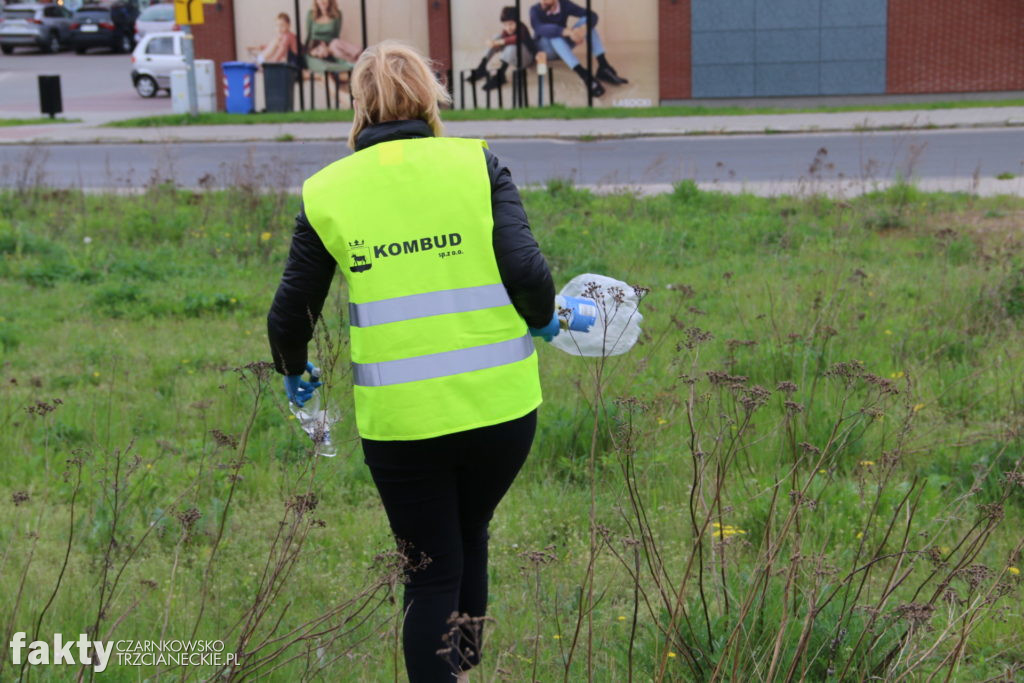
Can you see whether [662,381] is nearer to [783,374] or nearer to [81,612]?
[783,374]

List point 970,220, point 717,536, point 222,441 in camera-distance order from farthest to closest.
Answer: point 970,220 < point 717,536 < point 222,441

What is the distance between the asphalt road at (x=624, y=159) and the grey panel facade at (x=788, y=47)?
20.2ft

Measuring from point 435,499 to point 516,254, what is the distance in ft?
2.18

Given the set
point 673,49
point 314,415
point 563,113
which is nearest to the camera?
point 314,415

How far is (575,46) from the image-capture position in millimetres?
Result: 26156

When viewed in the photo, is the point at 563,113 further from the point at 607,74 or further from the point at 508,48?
the point at 508,48

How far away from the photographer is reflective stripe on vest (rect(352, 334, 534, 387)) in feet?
9.45

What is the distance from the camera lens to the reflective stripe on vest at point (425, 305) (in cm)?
288

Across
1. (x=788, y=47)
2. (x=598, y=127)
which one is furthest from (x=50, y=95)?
(x=788, y=47)

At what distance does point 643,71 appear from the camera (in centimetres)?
2628

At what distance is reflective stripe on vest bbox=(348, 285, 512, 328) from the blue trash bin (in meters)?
24.4

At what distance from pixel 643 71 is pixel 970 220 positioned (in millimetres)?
17321

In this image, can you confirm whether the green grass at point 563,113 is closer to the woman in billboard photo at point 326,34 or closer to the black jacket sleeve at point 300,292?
the woman in billboard photo at point 326,34

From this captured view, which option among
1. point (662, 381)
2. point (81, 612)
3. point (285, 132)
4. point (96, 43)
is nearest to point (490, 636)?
point (81, 612)
